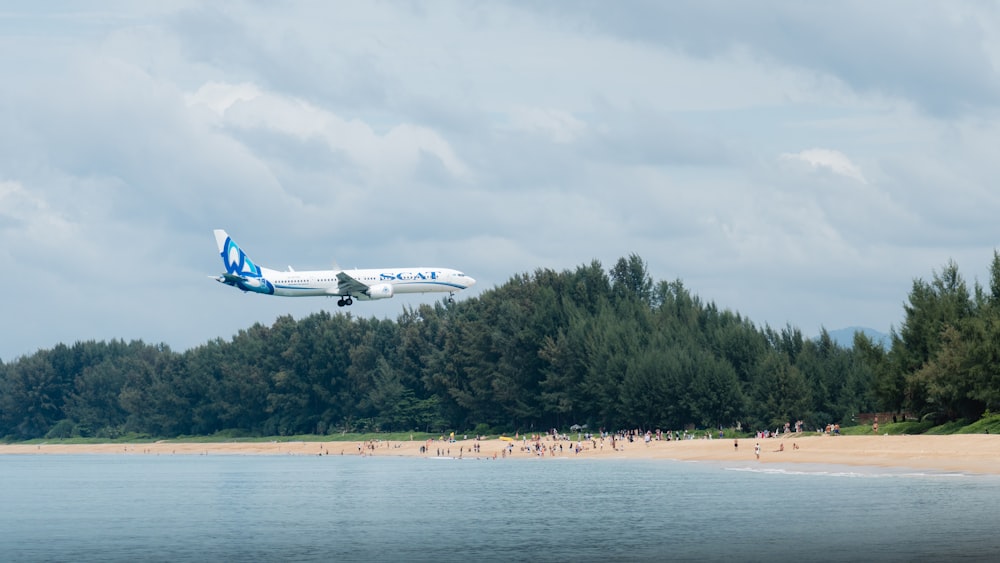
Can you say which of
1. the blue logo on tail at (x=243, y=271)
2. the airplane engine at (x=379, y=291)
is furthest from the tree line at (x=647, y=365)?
the blue logo on tail at (x=243, y=271)

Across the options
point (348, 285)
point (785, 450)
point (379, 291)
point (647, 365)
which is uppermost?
point (348, 285)

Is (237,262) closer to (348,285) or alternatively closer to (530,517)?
(348,285)

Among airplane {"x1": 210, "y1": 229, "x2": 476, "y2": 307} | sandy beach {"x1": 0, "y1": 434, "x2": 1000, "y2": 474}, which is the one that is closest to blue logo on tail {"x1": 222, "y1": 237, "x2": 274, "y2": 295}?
airplane {"x1": 210, "y1": 229, "x2": 476, "y2": 307}

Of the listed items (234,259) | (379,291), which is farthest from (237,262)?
(379,291)

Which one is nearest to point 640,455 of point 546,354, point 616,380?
point 616,380

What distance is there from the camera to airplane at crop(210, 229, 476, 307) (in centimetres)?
12650

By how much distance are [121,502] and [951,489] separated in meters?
46.3

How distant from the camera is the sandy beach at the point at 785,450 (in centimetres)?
8300

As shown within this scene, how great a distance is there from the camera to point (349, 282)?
12581 cm

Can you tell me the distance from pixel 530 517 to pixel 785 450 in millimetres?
47579

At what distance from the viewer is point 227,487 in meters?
93.4

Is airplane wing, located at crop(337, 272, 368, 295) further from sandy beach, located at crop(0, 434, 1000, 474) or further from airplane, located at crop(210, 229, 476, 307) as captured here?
sandy beach, located at crop(0, 434, 1000, 474)

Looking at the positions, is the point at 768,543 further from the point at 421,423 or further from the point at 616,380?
the point at 421,423

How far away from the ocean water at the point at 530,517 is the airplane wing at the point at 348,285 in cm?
2735
